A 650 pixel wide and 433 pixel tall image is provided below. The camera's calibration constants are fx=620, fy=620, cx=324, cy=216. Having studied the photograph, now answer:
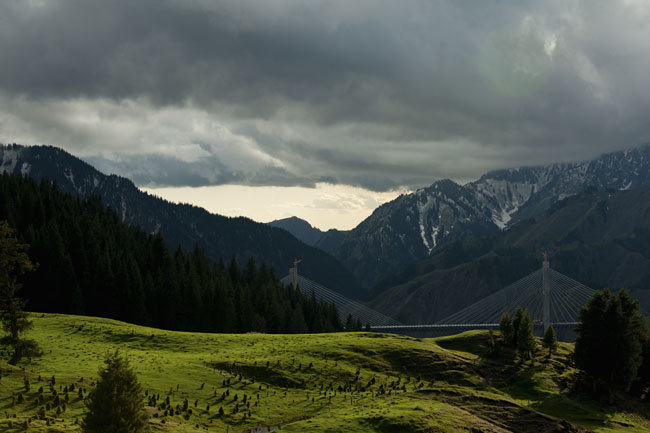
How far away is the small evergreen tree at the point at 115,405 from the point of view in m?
41.1

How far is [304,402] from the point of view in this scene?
65.1 metres

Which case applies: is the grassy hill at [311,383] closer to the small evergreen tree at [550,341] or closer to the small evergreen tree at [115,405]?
the small evergreen tree at [115,405]

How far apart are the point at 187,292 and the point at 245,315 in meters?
17.5

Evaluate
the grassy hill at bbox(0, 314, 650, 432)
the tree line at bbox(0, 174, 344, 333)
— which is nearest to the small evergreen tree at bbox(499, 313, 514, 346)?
the grassy hill at bbox(0, 314, 650, 432)

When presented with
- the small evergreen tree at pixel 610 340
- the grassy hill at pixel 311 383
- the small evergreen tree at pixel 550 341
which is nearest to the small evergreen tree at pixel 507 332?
the grassy hill at pixel 311 383

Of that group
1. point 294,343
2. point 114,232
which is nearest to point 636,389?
point 294,343

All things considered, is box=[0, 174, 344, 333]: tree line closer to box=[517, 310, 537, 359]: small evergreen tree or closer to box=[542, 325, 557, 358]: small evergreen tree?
box=[517, 310, 537, 359]: small evergreen tree

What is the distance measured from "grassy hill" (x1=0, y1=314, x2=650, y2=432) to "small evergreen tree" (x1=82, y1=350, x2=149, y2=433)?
17.3ft

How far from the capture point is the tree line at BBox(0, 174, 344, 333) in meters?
121

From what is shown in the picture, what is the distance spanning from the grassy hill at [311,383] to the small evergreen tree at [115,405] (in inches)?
208

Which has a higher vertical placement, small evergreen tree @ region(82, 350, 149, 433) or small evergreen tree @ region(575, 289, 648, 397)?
small evergreen tree @ region(575, 289, 648, 397)

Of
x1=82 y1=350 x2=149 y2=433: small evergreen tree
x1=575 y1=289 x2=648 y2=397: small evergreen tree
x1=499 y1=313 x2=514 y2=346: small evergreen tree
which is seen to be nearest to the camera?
x1=82 y1=350 x2=149 y2=433: small evergreen tree

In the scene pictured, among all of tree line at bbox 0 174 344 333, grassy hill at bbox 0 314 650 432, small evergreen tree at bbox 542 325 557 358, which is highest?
tree line at bbox 0 174 344 333

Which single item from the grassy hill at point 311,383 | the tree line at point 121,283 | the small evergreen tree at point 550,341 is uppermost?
the tree line at point 121,283
